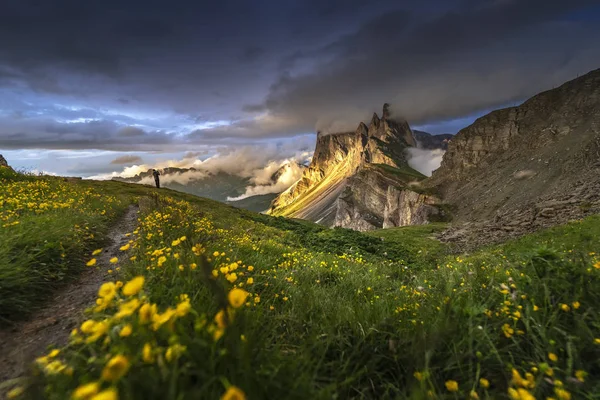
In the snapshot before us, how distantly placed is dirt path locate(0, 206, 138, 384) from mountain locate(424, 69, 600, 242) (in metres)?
30.2

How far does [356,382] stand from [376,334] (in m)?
0.77

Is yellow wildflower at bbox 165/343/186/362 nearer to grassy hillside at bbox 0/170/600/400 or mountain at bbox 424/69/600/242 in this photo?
grassy hillside at bbox 0/170/600/400

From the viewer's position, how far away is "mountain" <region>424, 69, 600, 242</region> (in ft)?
103

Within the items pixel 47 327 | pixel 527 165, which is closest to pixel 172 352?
pixel 47 327

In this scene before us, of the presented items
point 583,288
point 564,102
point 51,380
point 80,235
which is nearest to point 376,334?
point 583,288

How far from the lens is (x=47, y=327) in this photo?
4.57 m

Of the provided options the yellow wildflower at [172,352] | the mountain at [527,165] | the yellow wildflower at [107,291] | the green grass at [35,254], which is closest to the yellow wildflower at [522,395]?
the yellow wildflower at [172,352]

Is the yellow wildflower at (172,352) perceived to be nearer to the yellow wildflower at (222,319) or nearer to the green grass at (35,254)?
the yellow wildflower at (222,319)

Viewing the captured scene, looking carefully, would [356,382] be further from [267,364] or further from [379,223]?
[379,223]

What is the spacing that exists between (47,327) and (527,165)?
88.5m

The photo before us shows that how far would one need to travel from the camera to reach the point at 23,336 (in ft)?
14.3

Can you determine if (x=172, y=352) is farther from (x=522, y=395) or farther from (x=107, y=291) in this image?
(x=522, y=395)

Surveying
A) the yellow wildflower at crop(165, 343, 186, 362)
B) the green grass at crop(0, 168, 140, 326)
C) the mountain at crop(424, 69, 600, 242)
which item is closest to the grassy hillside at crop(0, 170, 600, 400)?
the yellow wildflower at crop(165, 343, 186, 362)

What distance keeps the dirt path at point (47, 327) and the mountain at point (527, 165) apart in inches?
1190
